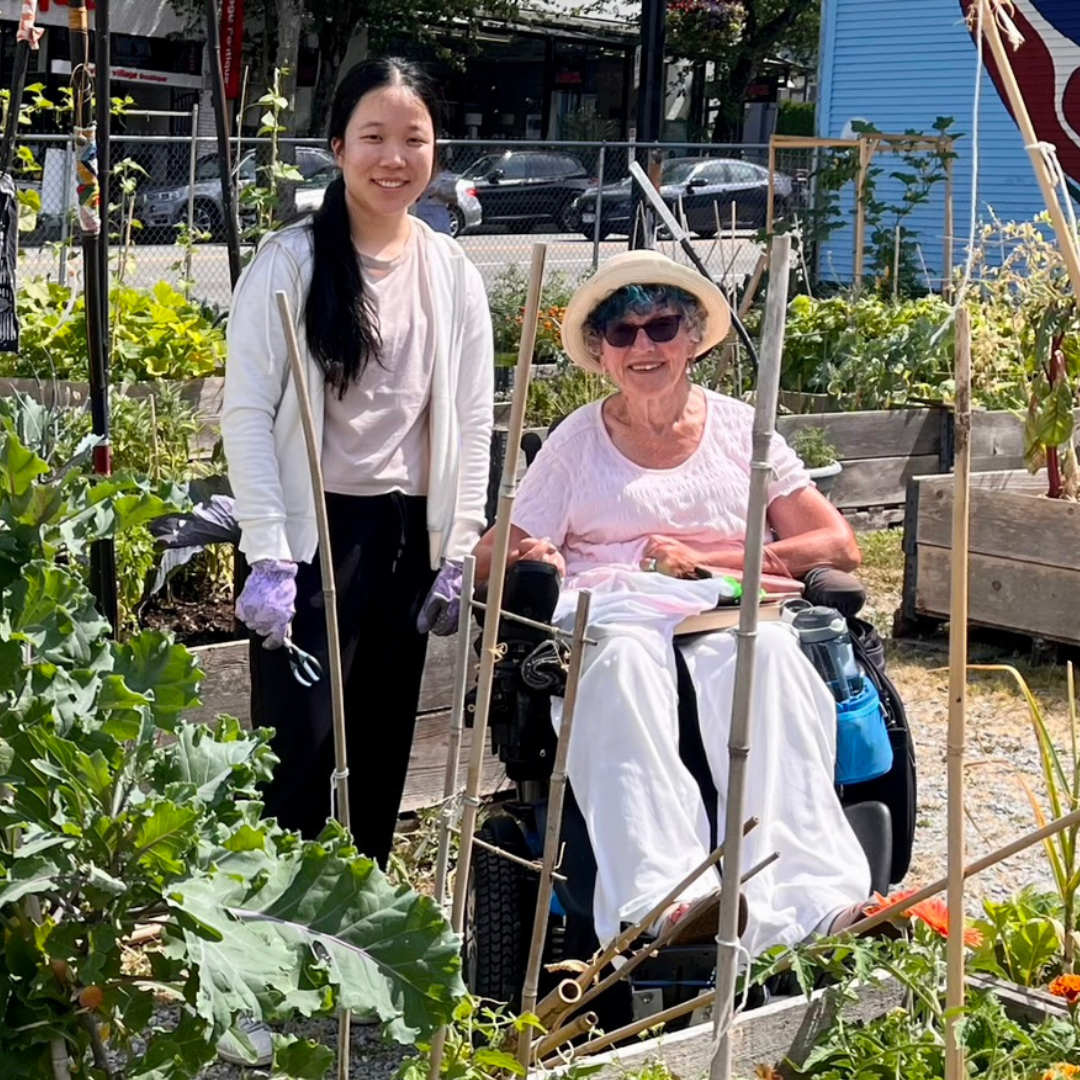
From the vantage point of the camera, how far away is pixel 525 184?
57.6 feet

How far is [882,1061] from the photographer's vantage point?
93.3 inches

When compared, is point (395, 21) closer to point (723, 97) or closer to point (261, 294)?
point (723, 97)

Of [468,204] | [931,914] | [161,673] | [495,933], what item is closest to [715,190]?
[468,204]

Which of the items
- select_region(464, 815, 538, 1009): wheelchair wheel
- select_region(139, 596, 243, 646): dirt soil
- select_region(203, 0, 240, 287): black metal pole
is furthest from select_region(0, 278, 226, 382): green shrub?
select_region(464, 815, 538, 1009): wheelchair wheel

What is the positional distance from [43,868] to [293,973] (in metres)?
0.24

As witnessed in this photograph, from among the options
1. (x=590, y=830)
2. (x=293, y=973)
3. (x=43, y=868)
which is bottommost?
(x=590, y=830)

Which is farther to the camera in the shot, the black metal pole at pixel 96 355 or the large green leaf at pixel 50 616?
the black metal pole at pixel 96 355

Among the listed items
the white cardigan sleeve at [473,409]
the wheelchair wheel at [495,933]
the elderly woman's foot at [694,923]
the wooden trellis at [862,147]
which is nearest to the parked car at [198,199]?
the wooden trellis at [862,147]

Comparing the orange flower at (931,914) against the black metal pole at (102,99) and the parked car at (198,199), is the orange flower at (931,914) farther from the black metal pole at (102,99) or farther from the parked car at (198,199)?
the parked car at (198,199)

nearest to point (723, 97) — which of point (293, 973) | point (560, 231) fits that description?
point (560, 231)

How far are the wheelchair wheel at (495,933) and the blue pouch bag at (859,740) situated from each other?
627 mm

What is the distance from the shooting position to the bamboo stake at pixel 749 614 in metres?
1.69

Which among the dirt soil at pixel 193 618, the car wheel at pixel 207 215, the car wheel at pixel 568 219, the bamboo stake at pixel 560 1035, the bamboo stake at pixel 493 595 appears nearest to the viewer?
the bamboo stake at pixel 493 595

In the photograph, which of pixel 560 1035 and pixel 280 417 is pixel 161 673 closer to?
pixel 560 1035
